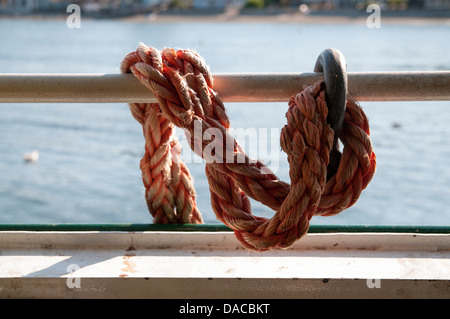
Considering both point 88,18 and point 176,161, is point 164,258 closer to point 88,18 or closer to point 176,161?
point 176,161

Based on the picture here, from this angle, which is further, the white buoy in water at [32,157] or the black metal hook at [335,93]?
the white buoy in water at [32,157]

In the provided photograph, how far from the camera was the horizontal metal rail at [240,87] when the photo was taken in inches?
44.6

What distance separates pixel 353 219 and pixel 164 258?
8714 mm

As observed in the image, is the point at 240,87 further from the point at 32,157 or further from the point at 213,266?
the point at 32,157

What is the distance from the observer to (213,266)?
133cm

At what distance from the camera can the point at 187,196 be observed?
1.65 metres

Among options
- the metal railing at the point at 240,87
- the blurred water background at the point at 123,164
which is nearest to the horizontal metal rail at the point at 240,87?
the metal railing at the point at 240,87

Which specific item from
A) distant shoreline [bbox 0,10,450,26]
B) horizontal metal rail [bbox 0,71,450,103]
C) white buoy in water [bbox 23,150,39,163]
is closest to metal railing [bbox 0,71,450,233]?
horizontal metal rail [bbox 0,71,450,103]

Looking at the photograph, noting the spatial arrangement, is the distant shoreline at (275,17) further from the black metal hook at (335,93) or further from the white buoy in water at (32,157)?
the black metal hook at (335,93)

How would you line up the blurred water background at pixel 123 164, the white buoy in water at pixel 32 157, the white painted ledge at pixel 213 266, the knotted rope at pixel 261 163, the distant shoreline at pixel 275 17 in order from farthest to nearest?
the distant shoreline at pixel 275 17
the white buoy in water at pixel 32 157
the blurred water background at pixel 123 164
the white painted ledge at pixel 213 266
the knotted rope at pixel 261 163

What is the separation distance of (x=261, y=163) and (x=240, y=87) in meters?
0.15

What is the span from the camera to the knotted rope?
1.04m

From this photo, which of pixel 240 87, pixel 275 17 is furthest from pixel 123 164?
pixel 275 17

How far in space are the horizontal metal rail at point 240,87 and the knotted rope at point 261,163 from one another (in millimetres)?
37
